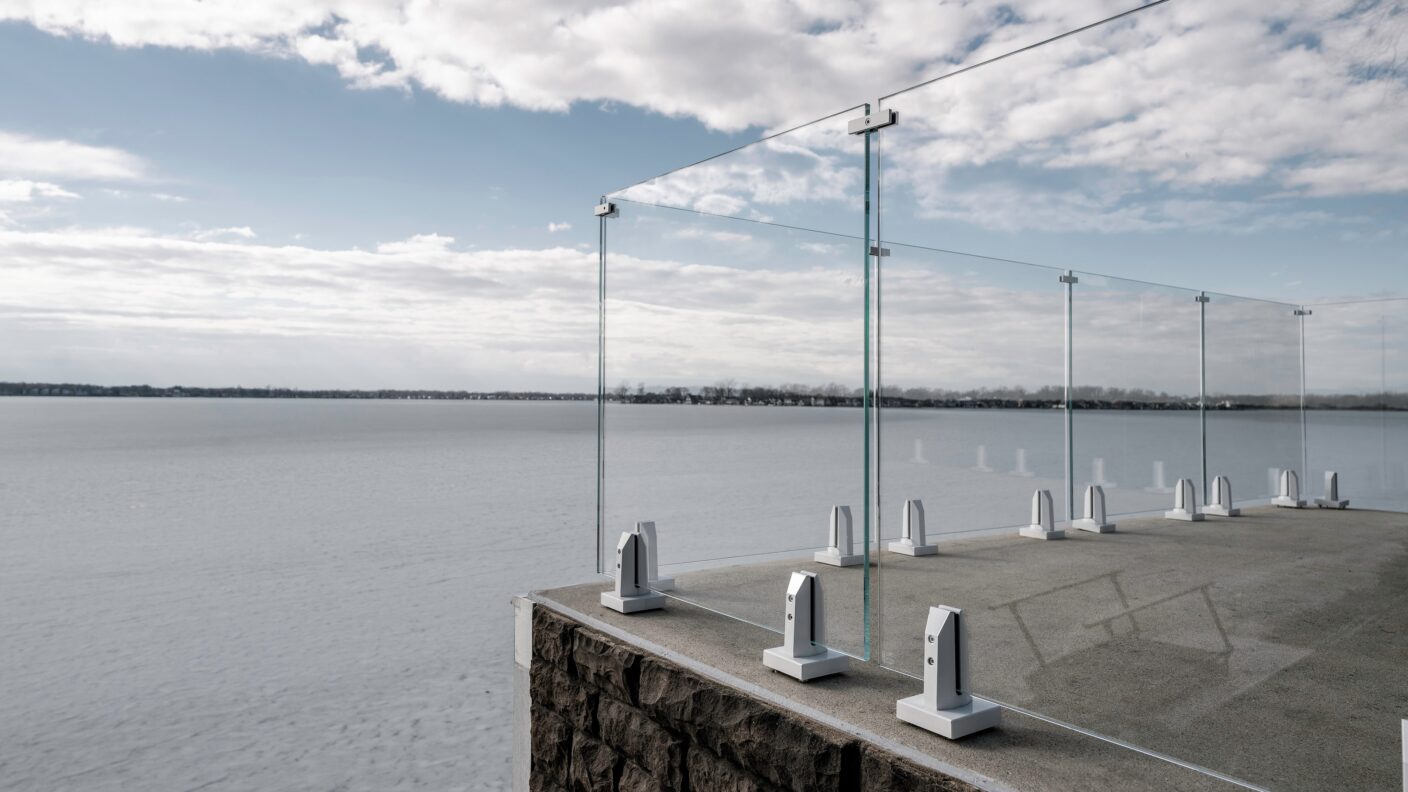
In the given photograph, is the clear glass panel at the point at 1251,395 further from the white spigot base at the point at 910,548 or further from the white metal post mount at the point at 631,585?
the white metal post mount at the point at 631,585

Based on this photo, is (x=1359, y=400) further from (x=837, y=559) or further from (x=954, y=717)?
(x=837, y=559)

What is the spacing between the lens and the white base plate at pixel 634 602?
3402 millimetres

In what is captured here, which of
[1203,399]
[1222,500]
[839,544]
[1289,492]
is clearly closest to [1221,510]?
[1222,500]

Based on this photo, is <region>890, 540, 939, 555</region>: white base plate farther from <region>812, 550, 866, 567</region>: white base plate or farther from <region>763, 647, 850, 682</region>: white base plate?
<region>763, 647, 850, 682</region>: white base plate

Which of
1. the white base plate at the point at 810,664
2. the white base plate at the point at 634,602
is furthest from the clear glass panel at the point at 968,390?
the white base plate at the point at 634,602

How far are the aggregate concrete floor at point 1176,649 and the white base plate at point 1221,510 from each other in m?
0.02

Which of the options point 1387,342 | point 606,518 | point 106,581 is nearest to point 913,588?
point 1387,342

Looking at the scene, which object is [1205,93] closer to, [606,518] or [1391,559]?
[1391,559]

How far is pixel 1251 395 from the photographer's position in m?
1.94

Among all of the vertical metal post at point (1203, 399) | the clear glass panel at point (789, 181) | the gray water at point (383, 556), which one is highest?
the clear glass panel at point (789, 181)

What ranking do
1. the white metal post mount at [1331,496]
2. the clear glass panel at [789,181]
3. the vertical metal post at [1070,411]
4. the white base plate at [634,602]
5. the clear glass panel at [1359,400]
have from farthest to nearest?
the white base plate at [634,602] → the clear glass panel at [789,181] → the vertical metal post at [1070,411] → the white metal post mount at [1331,496] → the clear glass panel at [1359,400]

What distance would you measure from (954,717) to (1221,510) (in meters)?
0.81

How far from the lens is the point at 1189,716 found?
1826mm

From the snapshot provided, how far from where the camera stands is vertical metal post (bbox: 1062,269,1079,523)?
2.09m
